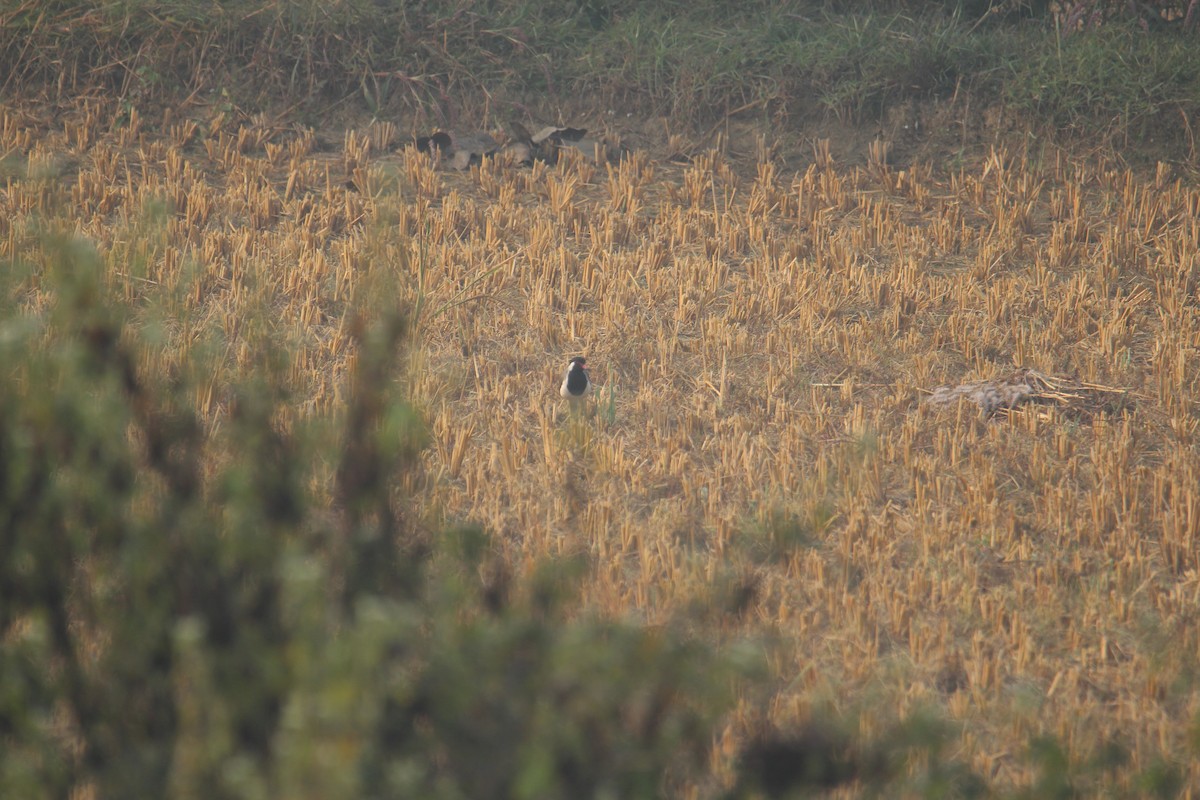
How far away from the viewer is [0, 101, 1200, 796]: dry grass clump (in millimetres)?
3652

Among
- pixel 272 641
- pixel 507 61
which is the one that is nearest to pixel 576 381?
pixel 272 641

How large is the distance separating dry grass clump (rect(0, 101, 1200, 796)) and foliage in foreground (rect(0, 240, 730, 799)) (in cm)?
34

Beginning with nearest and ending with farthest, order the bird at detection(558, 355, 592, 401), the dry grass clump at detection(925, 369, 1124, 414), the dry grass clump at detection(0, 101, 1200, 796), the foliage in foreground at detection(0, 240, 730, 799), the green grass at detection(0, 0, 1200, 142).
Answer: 1. the foliage in foreground at detection(0, 240, 730, 799)
2. the dry grass clump at detection(0, 101, 1200, 796)
3. the bird at detection(558, 355, 592, 401)
4. the dry grass clump at detection(925, 369, 1124, 414)
5. the green grass at detection(0, 0, 1200, 142)

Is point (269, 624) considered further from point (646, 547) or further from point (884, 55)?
point (884, 55)

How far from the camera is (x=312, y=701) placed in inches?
77.8

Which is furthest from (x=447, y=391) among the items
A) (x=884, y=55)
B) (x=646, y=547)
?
(x=884, y=55)

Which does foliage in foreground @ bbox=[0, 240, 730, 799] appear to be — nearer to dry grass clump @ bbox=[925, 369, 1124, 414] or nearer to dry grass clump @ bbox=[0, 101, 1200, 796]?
dry grass clump @ bbox=[0, 101, 1200, 796]

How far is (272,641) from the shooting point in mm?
2475

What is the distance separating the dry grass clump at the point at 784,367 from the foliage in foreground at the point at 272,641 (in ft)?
1.13

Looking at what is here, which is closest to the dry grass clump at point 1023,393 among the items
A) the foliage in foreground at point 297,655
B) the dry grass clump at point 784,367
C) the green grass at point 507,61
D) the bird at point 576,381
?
the dry grass clump at point 784,367

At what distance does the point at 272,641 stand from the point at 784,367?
347 cm

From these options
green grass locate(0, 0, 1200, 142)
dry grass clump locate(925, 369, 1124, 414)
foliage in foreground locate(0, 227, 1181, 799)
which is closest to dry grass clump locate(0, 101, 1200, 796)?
dry grass clump locate(925, 369, 1124, 414)

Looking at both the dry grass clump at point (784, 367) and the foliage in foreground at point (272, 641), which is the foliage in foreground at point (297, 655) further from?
the dry grass clump at point (784, 367)

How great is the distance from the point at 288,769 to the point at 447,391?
347 cm
